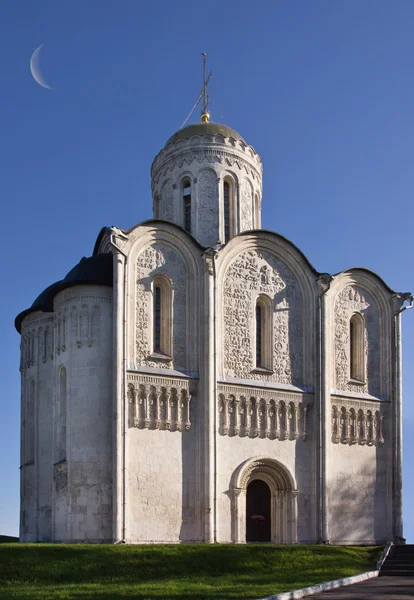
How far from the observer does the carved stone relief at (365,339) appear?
2656 centimetres

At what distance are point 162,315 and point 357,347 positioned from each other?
8.03m

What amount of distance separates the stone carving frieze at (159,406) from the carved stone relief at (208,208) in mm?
6286

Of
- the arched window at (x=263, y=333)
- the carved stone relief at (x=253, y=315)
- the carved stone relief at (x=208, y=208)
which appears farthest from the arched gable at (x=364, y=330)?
the carved stone relief at (x=208, y=208)

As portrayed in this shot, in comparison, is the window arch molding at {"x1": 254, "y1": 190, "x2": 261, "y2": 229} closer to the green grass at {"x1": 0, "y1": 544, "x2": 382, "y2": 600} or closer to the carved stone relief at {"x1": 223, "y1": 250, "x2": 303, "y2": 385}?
the carved stone relief at {"x1": 223, "y1": 250, "x2": 303, "y2": 385}

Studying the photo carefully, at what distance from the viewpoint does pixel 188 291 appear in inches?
938

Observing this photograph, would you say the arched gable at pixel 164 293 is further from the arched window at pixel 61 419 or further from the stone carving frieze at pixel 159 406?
the arched window at pixel 61 419

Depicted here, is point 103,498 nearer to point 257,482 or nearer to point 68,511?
point 68,511

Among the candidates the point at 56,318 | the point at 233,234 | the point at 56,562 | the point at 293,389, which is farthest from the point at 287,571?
the point at 233,234

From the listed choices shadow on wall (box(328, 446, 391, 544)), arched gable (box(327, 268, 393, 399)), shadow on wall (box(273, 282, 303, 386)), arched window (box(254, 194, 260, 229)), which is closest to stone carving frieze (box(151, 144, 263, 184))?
arched window (box(254, 194, 260, 229))

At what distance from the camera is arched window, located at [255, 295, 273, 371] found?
82.0ft

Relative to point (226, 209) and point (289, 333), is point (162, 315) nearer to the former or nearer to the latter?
point (289, 333)

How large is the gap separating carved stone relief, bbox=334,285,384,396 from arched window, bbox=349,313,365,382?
0.16 metres

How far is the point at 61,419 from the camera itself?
22.9m

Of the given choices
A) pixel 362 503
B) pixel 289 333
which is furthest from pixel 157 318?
pixel 362 503
